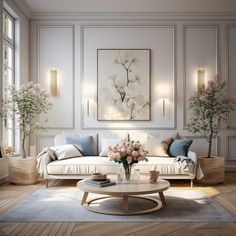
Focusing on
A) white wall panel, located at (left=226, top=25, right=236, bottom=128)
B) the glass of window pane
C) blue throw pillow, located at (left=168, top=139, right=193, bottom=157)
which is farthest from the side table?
white wall panel, located at (left=226, top=25, right=236, bottom=128)

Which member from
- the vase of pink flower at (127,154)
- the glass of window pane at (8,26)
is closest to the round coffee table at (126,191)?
the vase of pink flower at (127,154)

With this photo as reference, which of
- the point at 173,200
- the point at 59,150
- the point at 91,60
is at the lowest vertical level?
the point at 173,200

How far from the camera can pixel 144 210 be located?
3.67 metres

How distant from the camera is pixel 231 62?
6.41m

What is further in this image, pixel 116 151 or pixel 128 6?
pixel 128 6

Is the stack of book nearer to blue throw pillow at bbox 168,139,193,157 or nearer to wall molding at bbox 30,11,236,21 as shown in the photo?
blue throw pillow at bbox 168,139,193,157

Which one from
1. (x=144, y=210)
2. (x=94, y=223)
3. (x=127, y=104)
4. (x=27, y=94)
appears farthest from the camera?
(x=127, y=104)

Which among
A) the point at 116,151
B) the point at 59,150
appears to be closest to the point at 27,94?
the point at 59,150

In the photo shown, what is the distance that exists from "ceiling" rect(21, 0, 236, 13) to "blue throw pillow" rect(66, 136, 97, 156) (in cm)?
234

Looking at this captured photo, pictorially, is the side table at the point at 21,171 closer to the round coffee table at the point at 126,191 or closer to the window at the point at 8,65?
the window at the point at 8,65

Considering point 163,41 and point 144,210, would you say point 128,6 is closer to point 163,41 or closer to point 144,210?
point 163,41

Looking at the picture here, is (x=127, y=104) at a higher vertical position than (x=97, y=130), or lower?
higher

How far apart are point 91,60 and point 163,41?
1391mm

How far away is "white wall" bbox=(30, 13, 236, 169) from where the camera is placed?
634 cm
